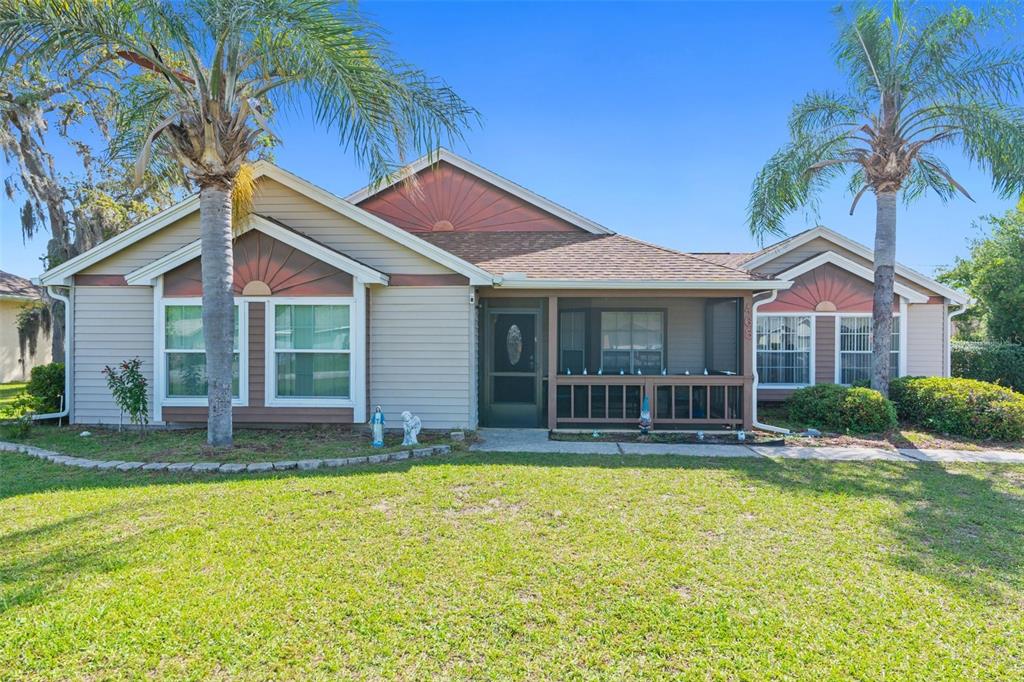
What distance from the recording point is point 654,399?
349 inches

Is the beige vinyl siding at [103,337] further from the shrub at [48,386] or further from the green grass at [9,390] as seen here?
the green grass at [9,390]

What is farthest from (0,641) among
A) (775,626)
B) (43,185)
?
(43,185)

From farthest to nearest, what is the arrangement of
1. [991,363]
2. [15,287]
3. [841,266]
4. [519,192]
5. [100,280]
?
[15,287], [991,363], [841,266], [519,192], [100,280]

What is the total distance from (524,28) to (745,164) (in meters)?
6.27

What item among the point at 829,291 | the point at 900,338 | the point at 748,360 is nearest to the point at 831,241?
the point at 829,291

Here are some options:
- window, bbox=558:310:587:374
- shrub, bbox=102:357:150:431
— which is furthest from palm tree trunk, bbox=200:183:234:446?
window, bbox=558:310:587:374

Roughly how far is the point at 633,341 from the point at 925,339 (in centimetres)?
791

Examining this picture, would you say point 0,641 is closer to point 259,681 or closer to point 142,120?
point 259,681

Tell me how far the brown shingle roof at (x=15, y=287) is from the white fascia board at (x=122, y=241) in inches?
504

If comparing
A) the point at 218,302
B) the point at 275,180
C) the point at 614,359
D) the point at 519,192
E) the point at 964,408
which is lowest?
the point at 964,408

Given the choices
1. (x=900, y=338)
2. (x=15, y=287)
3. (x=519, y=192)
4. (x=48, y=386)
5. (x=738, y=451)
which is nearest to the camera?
(x=738, y=451)

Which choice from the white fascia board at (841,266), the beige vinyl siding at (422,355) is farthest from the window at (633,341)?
the white fascia board at (841,266)

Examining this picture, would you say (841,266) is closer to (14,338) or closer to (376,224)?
(376,224)

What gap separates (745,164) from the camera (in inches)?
480
